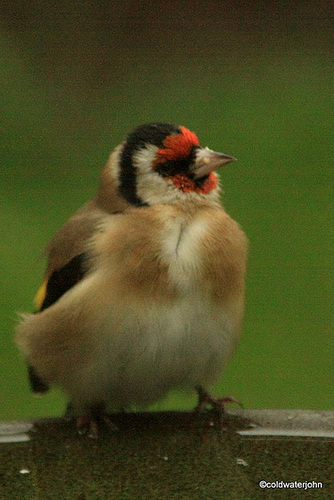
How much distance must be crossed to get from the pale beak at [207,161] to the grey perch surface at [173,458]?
80cm

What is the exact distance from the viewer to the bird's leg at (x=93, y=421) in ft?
11.4

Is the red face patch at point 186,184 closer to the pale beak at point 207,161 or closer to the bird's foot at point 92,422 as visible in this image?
the pale beak at point 207,161

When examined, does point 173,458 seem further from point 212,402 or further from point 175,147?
point 175,147

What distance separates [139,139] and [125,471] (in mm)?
1268

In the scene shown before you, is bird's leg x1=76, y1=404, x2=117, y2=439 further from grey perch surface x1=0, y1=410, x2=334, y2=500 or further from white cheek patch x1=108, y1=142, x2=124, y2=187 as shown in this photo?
white cheek patch x1=108, y1=142, x2=124, y2=187

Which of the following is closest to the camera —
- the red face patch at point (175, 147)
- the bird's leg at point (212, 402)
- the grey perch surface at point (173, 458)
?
the grey perch surface at point (173, 458)

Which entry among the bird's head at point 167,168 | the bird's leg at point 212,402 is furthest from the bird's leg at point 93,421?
the bird's head at point 167,168

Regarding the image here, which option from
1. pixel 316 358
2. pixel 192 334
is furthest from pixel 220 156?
pixel 316 358

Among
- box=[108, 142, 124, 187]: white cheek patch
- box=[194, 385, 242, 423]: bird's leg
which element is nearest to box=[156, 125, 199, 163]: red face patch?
box=[108, 142, 124, 187]: white cheek patch

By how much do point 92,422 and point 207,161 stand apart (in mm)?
929

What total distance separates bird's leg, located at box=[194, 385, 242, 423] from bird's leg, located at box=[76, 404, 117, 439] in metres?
0.30

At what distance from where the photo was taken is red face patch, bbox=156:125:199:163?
12.3 ft

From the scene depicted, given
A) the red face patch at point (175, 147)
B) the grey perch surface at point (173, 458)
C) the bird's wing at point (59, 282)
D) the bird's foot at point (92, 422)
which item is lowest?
the bird's foot at point (92, 422)

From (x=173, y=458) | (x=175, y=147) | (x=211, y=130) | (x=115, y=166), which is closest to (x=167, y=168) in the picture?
(x=175, y=147)
